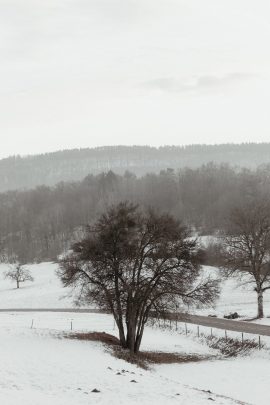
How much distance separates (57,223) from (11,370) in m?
140

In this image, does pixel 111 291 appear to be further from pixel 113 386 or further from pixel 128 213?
pixel 113 386

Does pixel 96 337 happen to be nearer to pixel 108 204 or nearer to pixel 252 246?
pixel 252 246

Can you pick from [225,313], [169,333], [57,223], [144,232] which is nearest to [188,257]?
[144,232]

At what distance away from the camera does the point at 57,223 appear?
6324 inches

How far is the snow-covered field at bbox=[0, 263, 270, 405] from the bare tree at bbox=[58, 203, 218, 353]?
3.62 m

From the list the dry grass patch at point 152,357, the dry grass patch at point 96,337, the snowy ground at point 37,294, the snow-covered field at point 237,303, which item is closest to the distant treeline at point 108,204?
the snowy ground at point 37,294

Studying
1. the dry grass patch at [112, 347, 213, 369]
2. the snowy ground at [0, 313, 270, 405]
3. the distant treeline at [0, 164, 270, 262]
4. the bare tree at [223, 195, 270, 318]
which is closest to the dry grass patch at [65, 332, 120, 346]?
the snowy ground at [0, 313, 270, 405]

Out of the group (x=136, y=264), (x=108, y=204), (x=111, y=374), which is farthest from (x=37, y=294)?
(x=108, y=204)

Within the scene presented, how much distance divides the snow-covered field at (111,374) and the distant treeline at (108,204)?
306 ft

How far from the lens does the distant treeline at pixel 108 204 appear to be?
14525cm

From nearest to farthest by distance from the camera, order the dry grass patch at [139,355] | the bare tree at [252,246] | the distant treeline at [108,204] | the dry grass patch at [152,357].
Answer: the dry grass patch at [152,357] → the dry grass patch at [139,355] → the bare tree at [252,246] → the distant treeline at [108,204]

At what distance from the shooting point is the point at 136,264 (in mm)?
34188

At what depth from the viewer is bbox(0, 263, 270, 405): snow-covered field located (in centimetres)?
1834

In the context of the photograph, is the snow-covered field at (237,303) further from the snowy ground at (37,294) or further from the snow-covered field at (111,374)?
the snowy ground at (37,294)
